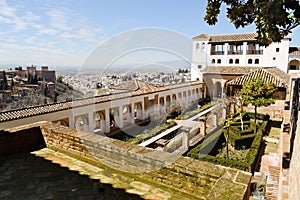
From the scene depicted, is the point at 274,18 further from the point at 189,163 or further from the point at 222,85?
the point at 222,85

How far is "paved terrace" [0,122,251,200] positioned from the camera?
2.44 m

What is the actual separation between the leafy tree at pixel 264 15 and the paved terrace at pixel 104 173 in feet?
9.77

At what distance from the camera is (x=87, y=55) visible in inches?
216

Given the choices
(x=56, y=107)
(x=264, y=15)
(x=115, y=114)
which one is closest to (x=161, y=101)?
(x=115, y=114)

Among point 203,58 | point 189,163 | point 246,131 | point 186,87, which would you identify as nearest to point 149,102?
point 186,87

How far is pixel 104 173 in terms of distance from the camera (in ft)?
10.3

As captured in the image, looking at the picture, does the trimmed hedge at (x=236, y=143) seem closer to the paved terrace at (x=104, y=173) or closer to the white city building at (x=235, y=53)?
the paved terrace at (x=104, y=173)

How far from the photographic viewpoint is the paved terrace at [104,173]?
244cm

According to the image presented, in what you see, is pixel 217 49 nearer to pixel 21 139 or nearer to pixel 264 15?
pixel 264 15

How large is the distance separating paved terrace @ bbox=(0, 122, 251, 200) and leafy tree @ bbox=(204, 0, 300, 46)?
2.98 metres

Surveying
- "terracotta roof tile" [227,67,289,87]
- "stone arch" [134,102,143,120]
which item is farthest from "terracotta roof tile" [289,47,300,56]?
Result: "stone arch" [134,102,143,120]

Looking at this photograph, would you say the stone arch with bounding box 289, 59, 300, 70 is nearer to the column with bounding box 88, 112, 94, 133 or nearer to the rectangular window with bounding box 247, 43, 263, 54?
the rectangular window with bounding box 247, 43, 263, 54

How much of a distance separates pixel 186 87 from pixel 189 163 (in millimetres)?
20774

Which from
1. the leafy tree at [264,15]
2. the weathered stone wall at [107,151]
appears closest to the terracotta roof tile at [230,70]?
the leafy tree at [264,15]
